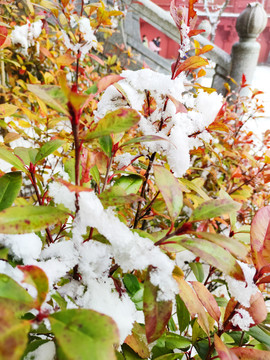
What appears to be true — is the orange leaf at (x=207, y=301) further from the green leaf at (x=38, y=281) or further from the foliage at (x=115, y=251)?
the green leaf at (x=38, y=281)

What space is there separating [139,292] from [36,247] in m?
0.29

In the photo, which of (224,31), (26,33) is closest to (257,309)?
(26,33)

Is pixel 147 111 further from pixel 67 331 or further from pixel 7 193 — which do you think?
pixel 67 331

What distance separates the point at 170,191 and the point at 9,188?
273mm

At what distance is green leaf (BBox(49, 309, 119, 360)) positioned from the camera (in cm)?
23

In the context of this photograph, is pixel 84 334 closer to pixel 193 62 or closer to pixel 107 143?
pixel 107 143

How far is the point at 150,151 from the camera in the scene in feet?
1.94

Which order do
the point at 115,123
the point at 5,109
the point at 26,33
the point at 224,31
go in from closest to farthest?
the point at 115,123, the point at 5,109, the point at 26,33, the point at 224,31

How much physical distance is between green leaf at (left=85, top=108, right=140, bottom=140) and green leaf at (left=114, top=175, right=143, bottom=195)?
9.0 inches

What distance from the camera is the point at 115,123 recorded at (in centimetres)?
35

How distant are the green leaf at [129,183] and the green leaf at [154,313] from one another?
0.23 meters

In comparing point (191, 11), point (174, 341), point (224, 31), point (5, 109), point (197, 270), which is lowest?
point (197, 270)

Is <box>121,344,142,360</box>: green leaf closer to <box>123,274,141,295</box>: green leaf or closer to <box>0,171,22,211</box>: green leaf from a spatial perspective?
<box>123,274,141,295</box>: green leaf

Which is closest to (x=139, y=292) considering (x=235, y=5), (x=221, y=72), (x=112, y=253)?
(x=112, y=253)
